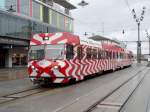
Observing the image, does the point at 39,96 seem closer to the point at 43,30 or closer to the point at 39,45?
the point at 39,45

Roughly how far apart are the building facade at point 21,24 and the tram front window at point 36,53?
22.5 m

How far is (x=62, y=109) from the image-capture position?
10289 millimetres

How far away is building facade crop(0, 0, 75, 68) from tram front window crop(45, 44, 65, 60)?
76.0 ft

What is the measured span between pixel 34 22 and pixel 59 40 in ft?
114

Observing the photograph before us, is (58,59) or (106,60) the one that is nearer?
(58,59)

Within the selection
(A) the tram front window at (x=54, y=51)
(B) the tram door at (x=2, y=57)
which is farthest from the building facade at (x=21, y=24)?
(A) the tram front window at (x=54, y=51)

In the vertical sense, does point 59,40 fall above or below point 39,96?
above

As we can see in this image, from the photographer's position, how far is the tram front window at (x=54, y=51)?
17.1 metres

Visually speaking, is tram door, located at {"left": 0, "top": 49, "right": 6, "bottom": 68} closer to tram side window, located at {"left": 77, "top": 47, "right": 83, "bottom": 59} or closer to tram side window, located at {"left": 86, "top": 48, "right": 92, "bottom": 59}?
tram side window, located at {"left": 86, "top": 48, "right": 92, "bottom": 59}

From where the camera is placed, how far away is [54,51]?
56.9ft

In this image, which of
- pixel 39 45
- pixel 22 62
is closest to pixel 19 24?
pixel 22 62

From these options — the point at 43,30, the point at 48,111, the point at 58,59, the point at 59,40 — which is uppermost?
the point at 43,30

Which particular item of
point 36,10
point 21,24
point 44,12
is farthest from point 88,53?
point 44,12

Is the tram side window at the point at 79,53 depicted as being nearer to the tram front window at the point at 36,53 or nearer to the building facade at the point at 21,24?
the tram front window at the point at 36,53
